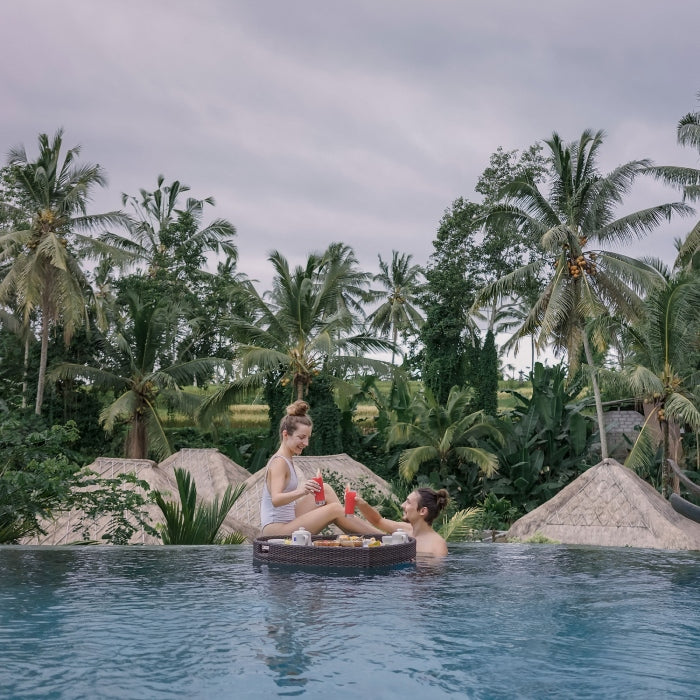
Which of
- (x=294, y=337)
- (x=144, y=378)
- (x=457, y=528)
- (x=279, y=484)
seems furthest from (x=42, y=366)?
(x=279, y=484)

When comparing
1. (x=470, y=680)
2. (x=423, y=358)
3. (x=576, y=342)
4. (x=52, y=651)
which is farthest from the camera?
(x=423, y=358)

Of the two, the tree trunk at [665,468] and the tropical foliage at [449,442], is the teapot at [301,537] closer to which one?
the tree trunk at [665,468]

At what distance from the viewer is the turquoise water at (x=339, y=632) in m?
3.34

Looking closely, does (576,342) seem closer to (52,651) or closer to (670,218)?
(670,218)

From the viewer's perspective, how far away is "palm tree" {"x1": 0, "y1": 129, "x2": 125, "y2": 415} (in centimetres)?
2309

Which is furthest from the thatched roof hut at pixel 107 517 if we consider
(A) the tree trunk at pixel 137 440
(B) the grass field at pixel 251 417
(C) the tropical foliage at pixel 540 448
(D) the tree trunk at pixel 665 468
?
(B) the grass field at pixel 251 417

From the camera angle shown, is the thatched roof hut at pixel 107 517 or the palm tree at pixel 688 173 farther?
the palm tree at pixel 688 173

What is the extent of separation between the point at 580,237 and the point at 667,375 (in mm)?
4507

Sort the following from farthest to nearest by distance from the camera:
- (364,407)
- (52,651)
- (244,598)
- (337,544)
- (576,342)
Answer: (364,407), (576,342), (337,544), (244,598), (52,651)

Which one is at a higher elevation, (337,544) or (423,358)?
(423,358)

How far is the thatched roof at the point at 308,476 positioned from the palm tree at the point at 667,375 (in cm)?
570

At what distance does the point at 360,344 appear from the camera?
24062 millimetres

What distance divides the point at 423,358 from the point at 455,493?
26.9 ft

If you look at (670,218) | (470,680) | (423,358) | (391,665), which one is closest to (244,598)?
(391,665)
